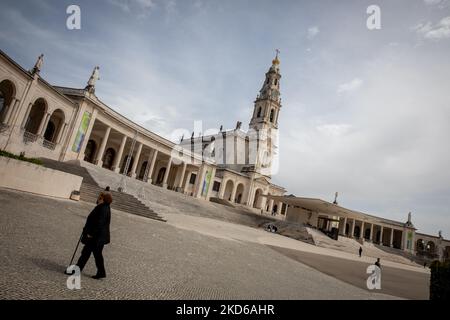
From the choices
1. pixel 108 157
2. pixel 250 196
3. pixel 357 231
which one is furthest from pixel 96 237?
pixel 357 231

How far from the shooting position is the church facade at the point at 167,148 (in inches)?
798

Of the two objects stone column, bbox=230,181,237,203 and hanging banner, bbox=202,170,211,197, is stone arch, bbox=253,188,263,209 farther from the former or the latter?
hanging banner, bbox=202,170,211,197

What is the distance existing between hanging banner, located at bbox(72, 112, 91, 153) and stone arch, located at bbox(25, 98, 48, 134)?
3260mm

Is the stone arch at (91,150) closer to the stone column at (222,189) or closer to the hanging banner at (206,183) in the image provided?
the hanging banner at (206,183)

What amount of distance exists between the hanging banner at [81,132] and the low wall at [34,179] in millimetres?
11219

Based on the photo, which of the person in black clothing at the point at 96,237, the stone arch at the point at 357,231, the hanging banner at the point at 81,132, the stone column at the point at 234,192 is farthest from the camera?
the stone arch at the point at 357,231

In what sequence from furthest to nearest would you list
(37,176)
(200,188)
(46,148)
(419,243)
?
(419,243)
(200,188)
(46,148)
(37,176)

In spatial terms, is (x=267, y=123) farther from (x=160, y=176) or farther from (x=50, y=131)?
(x=50, y=131)

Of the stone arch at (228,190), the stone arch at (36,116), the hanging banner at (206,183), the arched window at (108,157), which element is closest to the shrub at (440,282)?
the stone arch at (36,116)

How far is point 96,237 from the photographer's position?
176 inches

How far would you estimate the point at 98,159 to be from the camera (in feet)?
99.3
